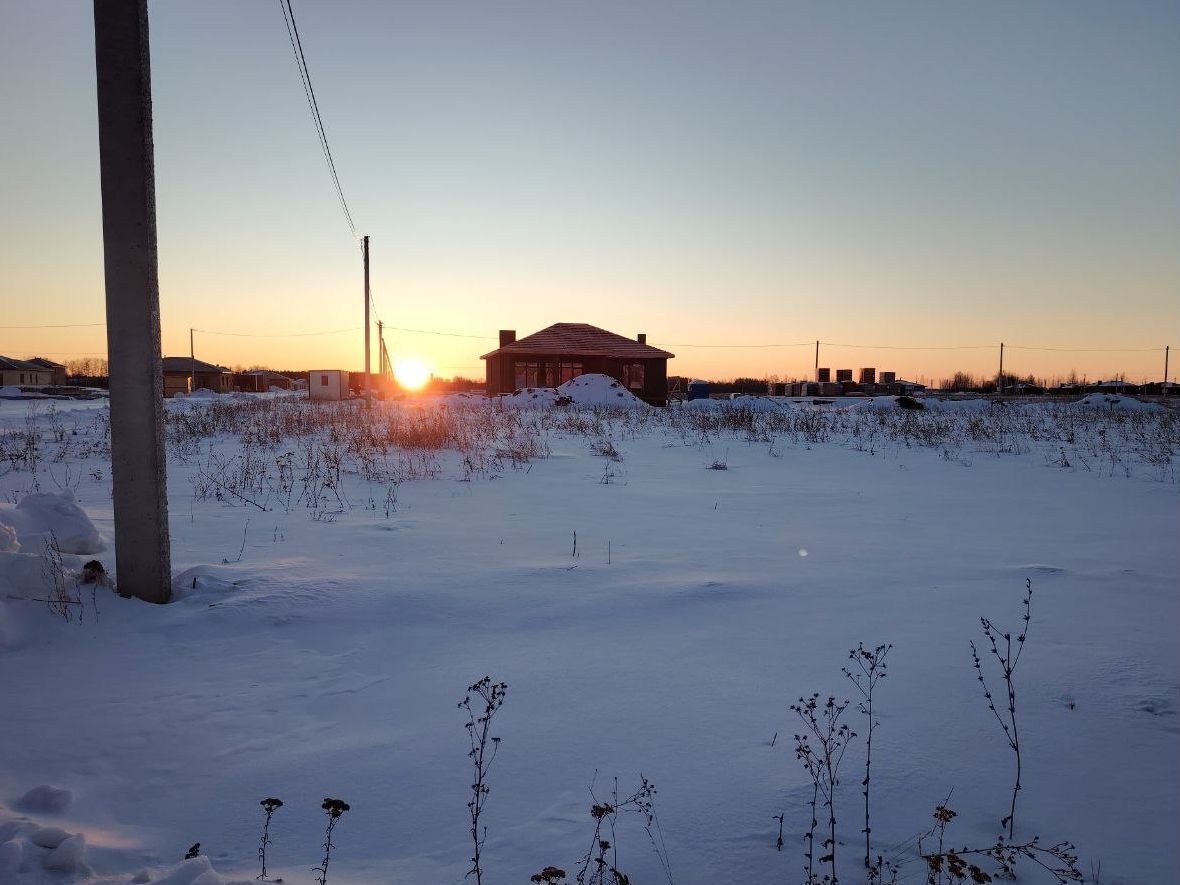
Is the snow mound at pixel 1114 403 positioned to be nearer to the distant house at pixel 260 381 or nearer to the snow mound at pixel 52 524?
the snow mound at pixel 52 524

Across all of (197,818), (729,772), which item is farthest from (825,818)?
(197,818)

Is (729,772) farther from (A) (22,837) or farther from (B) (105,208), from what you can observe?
(B) (105,208)

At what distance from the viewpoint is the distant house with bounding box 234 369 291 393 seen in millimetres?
79812

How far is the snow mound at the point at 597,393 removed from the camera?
26.8 meters

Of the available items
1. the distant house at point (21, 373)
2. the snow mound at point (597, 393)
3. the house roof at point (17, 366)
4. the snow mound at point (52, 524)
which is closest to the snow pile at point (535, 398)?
the snow mound at point (597, 393)

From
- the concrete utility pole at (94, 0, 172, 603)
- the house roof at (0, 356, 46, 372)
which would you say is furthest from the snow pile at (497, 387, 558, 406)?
the house roof at (0, 356, 46, 372)

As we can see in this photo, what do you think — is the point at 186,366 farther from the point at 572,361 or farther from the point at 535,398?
the point at 535,398

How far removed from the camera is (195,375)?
70.6m

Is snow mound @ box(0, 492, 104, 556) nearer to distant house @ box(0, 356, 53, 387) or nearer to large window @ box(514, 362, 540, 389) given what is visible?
large window @ box(514, 362, 540, 389)

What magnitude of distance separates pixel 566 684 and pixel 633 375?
109 ft

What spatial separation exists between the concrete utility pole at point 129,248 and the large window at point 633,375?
105 ft

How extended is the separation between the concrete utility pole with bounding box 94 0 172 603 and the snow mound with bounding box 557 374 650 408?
23.1m

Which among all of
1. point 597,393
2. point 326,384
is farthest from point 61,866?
point 326,384

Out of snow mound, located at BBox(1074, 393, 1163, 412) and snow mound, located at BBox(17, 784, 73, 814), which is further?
snow mound, located at BBox(1074, 393, 1163, 412)
